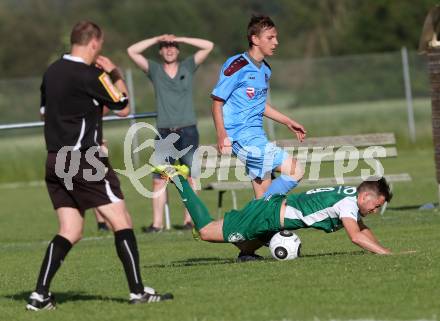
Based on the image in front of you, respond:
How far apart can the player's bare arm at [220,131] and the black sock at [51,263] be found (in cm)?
274

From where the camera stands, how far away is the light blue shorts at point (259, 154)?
10961mm

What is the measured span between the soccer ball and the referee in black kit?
210cm

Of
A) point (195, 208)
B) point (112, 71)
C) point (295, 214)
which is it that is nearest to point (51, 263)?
point (112, 71)

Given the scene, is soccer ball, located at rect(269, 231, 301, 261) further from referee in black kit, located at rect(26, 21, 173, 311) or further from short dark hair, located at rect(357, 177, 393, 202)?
referee in black kit, located at rect(26, 21, 173, 311)

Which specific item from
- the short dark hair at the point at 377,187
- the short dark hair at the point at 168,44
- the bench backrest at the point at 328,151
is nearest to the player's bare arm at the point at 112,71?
the short dark hair at the point at 377,187

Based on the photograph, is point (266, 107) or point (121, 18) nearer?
point (266, 107)

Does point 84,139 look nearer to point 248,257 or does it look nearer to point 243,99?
point 248,257

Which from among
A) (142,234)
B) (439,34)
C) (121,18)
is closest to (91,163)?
(142,234)

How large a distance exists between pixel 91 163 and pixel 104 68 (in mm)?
730

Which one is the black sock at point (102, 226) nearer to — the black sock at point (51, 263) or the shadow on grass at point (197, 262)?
the shadow on grass at point (197, 262)

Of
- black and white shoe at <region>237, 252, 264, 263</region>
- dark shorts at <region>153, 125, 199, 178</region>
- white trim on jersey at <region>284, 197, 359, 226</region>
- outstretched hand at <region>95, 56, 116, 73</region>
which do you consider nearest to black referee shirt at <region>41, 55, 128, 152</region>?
outstretched hand at <region>95, 56, 116, 73</region>

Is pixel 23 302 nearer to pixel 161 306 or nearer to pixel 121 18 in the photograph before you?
pixel 161 306

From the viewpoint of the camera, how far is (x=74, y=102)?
8.01m

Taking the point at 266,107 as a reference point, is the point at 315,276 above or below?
below
